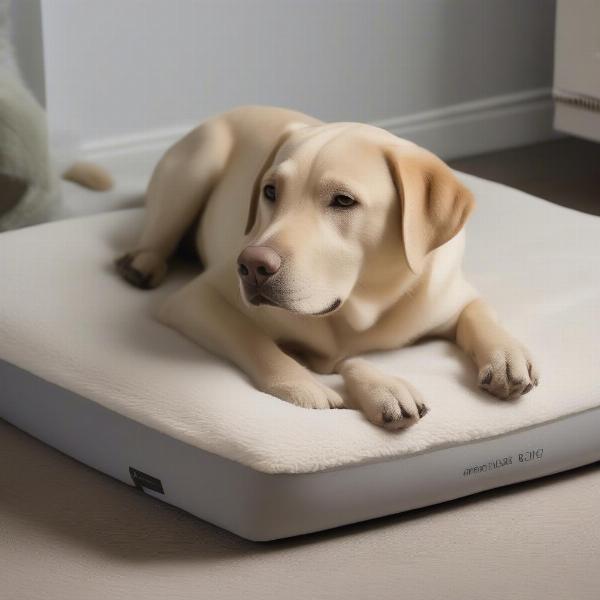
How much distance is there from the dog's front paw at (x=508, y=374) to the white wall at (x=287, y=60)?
1.63m

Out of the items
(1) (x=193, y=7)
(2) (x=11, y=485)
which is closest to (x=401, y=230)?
(2) (x=11, y=485)

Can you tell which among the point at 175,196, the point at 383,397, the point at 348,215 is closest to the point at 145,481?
the point at 383,397

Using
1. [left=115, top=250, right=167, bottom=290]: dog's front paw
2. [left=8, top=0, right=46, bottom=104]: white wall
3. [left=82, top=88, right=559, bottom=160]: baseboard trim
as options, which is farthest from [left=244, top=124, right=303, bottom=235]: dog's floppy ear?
[left=82, top=88, right=559, bottom=160]: baseboard trim

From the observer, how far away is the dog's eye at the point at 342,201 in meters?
1.95

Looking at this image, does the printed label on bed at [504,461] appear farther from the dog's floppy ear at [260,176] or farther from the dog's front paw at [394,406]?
the dog's floppy ear at [260,176]

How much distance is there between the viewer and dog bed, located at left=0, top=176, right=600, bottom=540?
1876 millimetres

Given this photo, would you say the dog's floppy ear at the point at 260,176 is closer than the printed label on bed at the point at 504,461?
No

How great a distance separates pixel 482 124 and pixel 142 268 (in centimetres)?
180

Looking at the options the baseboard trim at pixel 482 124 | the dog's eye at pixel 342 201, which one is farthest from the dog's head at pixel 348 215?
the baseboard trim at pixel 482 124

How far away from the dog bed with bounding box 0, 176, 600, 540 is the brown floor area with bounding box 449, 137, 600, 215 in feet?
3.79

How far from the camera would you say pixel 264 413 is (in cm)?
190

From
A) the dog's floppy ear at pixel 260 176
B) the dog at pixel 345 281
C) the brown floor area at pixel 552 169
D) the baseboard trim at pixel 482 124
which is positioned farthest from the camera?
the baseboard trim at pixel 482 124

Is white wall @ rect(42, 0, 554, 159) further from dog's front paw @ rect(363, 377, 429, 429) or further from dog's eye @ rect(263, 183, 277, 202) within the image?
dog's front paw @ rect(363, 377, 429, 429)

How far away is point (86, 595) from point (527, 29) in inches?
105
